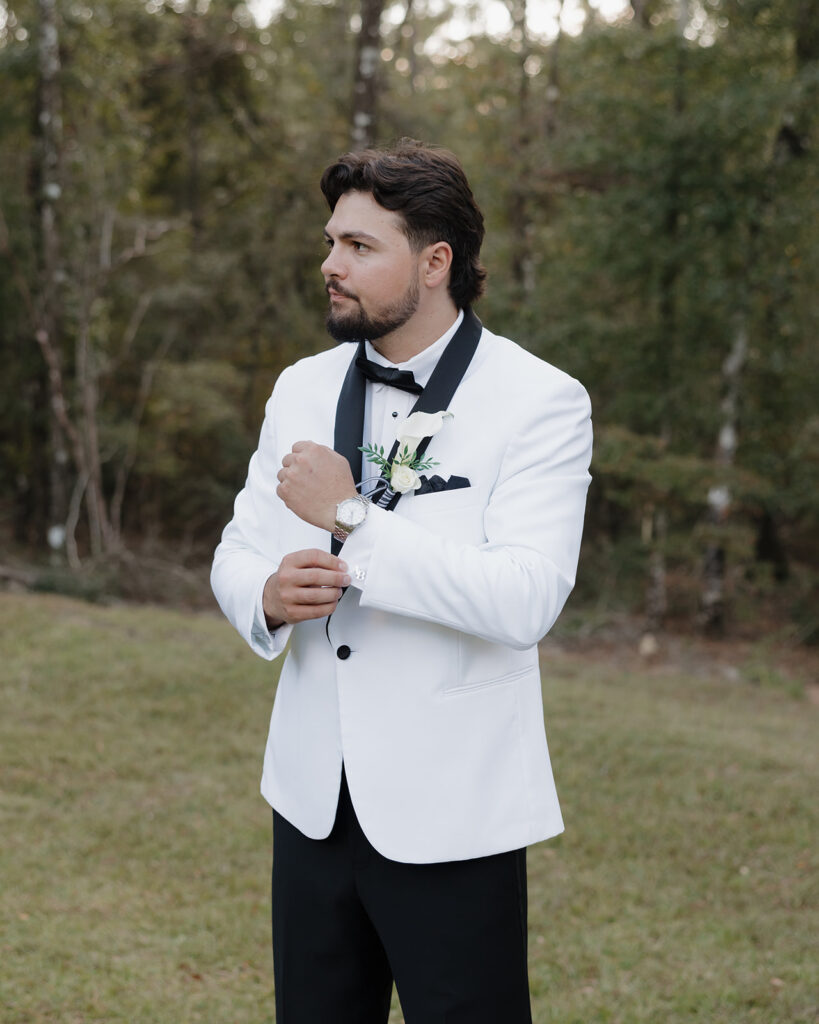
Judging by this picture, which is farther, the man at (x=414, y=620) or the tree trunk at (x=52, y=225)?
the tree trunk at (x=52, y=225)

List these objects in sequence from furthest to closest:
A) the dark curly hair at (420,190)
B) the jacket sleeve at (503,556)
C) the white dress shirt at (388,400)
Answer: the white dress shirt at (388,400) < the dark curly hair at (420,190) < the jacket sleeve at (503,556)

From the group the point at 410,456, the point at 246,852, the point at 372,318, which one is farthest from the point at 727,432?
the point at 410,456

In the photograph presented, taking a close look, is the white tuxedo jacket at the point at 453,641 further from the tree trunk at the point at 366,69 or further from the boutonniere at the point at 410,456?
the tree trunk at the point at 366,69

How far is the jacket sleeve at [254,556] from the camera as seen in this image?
2.01 m

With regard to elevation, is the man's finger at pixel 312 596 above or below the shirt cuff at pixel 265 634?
above

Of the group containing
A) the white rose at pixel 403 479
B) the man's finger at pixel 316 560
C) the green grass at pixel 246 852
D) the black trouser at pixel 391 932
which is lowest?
the green grass at pixel 246 852

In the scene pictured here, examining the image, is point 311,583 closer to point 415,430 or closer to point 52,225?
point 415,430

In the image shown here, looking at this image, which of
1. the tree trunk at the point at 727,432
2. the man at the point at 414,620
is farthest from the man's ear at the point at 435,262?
the tree trunk at the point at 727,432

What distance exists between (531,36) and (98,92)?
793cm

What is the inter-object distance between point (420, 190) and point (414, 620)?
82 centimetres

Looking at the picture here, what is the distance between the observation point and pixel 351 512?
71.7 inches

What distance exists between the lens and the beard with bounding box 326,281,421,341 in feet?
6.62

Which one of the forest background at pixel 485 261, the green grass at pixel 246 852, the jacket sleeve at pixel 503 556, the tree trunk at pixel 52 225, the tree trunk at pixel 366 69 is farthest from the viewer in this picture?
the tree trunk at pixel 52 225

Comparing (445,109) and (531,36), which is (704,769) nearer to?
(531,36)
